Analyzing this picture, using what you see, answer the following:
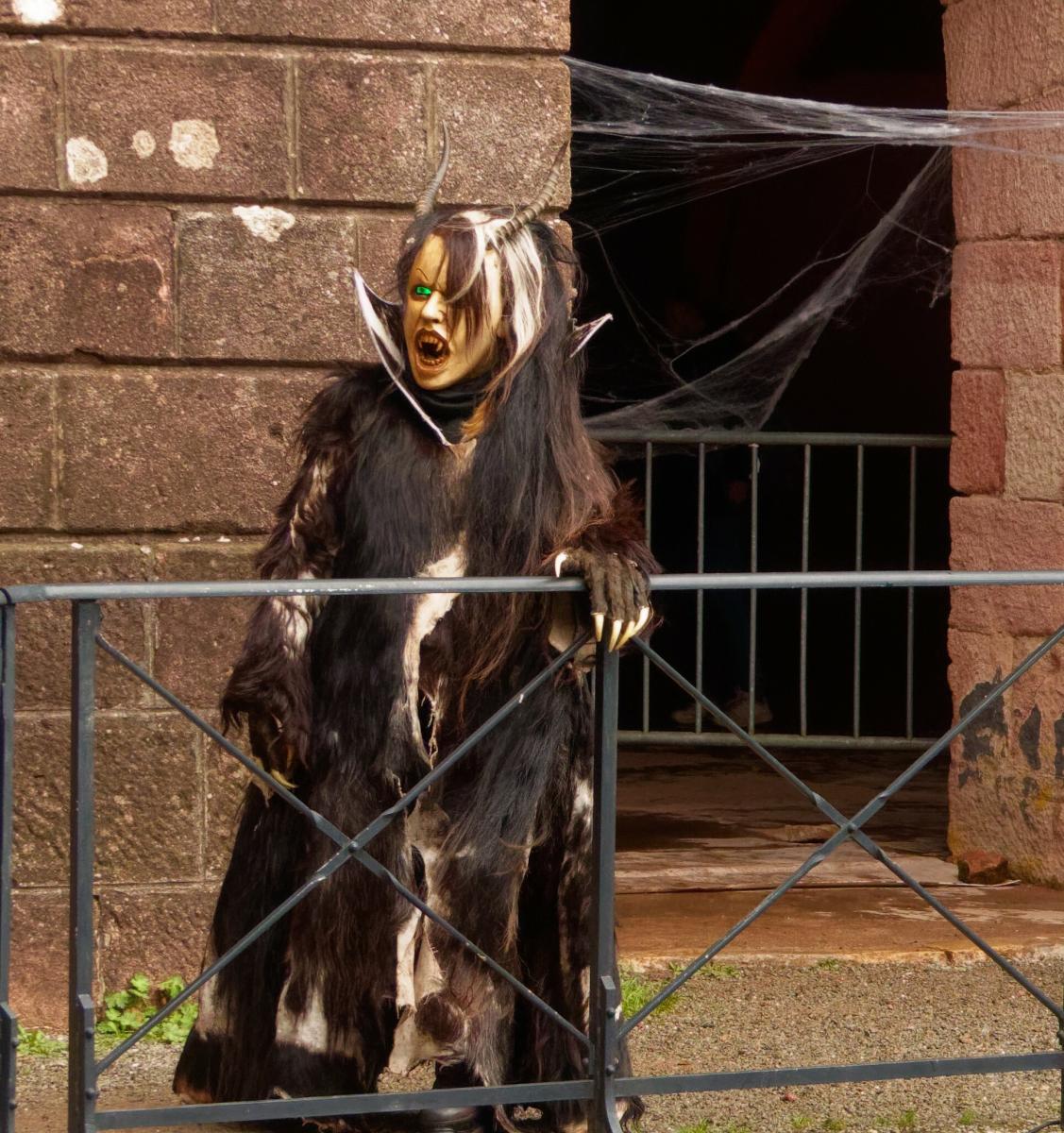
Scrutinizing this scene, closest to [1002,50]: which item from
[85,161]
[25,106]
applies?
[85,161]

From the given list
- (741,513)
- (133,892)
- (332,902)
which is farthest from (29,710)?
(741,513)

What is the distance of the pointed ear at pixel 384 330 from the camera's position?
3914 millimetres

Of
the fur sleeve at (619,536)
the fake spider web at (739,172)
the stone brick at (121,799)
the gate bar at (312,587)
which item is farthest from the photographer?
the fake spider web at (739,172)

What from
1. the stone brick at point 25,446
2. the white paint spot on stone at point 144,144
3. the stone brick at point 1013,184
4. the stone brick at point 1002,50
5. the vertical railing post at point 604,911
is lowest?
the vertical railing post at point 604,911

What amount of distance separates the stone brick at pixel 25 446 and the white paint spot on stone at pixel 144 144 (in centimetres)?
59

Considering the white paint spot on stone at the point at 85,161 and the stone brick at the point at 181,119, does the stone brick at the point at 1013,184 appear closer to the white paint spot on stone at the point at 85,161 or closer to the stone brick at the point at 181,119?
the stone brick at the point at 181,119

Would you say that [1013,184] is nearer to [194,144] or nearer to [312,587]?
[194,144]

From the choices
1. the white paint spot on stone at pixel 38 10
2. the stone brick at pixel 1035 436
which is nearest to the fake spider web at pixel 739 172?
the stone brick at pixel 1035 436

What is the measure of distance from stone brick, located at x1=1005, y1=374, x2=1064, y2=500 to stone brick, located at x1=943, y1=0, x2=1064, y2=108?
2.86ft

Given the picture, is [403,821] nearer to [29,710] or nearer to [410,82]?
[29,710]

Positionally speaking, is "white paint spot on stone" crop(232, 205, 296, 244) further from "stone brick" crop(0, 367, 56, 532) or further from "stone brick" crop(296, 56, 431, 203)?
"stone brick" crop(0, 367, 56, 532)

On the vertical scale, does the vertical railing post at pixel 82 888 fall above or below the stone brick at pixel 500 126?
below

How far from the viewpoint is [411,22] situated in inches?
206

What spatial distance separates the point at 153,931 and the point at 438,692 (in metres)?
1.69
